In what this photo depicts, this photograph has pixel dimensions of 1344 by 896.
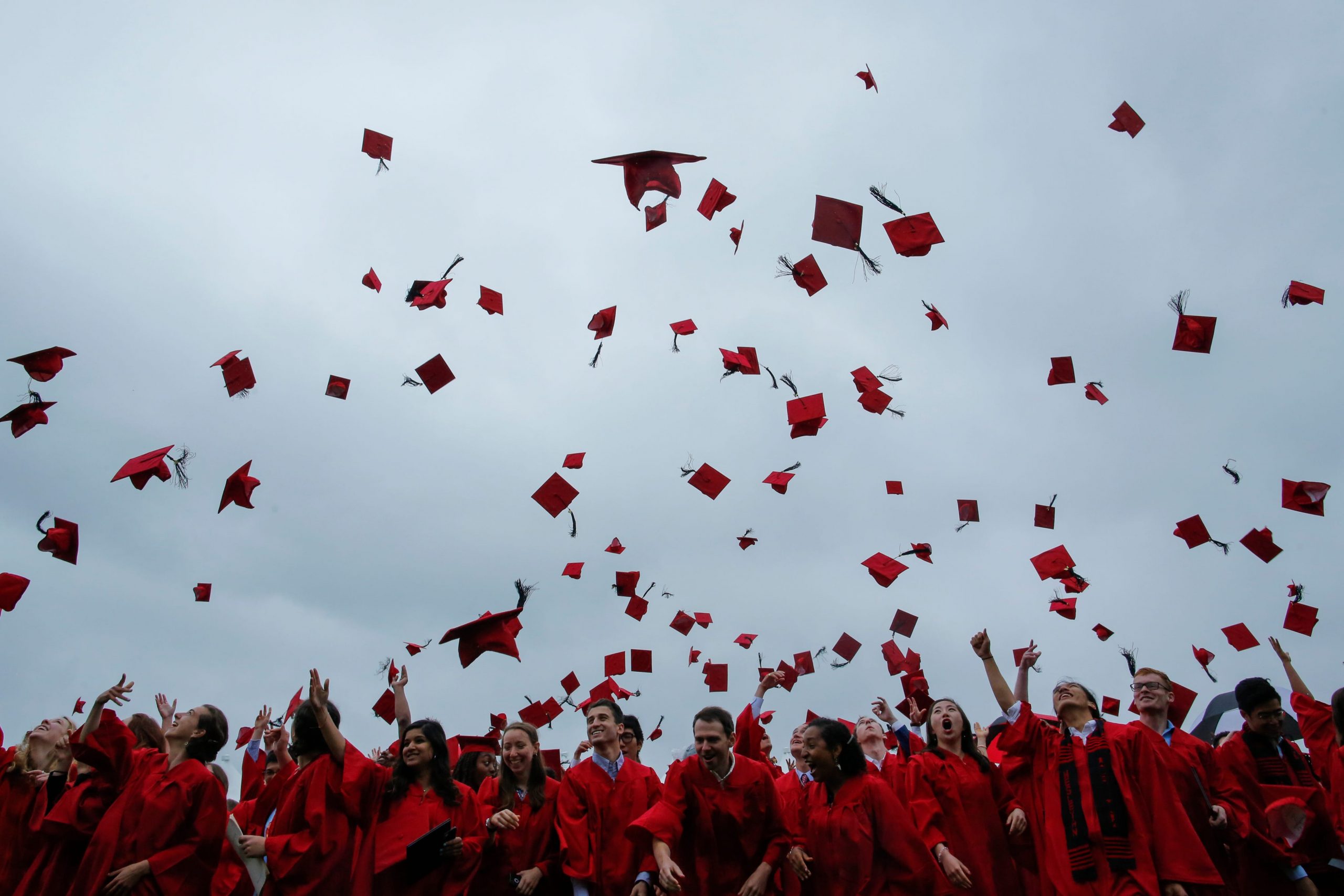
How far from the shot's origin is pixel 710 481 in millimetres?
10531

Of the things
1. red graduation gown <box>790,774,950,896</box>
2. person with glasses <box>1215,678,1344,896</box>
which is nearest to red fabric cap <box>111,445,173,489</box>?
red graduation gown <box>790,774,950,896</box>

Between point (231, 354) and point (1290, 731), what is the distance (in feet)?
33.1

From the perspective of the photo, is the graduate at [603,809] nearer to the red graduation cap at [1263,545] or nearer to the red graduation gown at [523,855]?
the red graduation gown at [523,855]

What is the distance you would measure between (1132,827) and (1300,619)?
5257 millimetres

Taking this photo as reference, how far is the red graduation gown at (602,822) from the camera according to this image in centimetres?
593

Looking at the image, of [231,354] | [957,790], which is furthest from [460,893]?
[231,354]

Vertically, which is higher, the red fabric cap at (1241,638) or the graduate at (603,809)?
the red fabric cap at (1241,638)

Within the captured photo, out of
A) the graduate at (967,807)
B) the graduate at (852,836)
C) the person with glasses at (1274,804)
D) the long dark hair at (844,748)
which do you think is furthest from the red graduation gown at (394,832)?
the person with glasses at (1274,804)

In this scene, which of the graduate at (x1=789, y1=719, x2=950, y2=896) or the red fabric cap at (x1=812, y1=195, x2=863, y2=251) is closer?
the graduate at (x1=789, y1=719, x2=950, y2=896)

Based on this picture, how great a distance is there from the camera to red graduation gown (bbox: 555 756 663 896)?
5.93 m

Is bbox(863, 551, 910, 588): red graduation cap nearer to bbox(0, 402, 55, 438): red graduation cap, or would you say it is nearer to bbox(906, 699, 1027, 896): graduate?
bbox(906, 699, 1027, 896): graduate

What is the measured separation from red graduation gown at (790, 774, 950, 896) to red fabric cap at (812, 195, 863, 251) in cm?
464

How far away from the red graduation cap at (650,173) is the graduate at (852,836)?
171 inches

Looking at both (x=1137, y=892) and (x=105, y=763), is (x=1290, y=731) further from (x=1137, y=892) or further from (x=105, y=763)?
(x=105, y=763)
